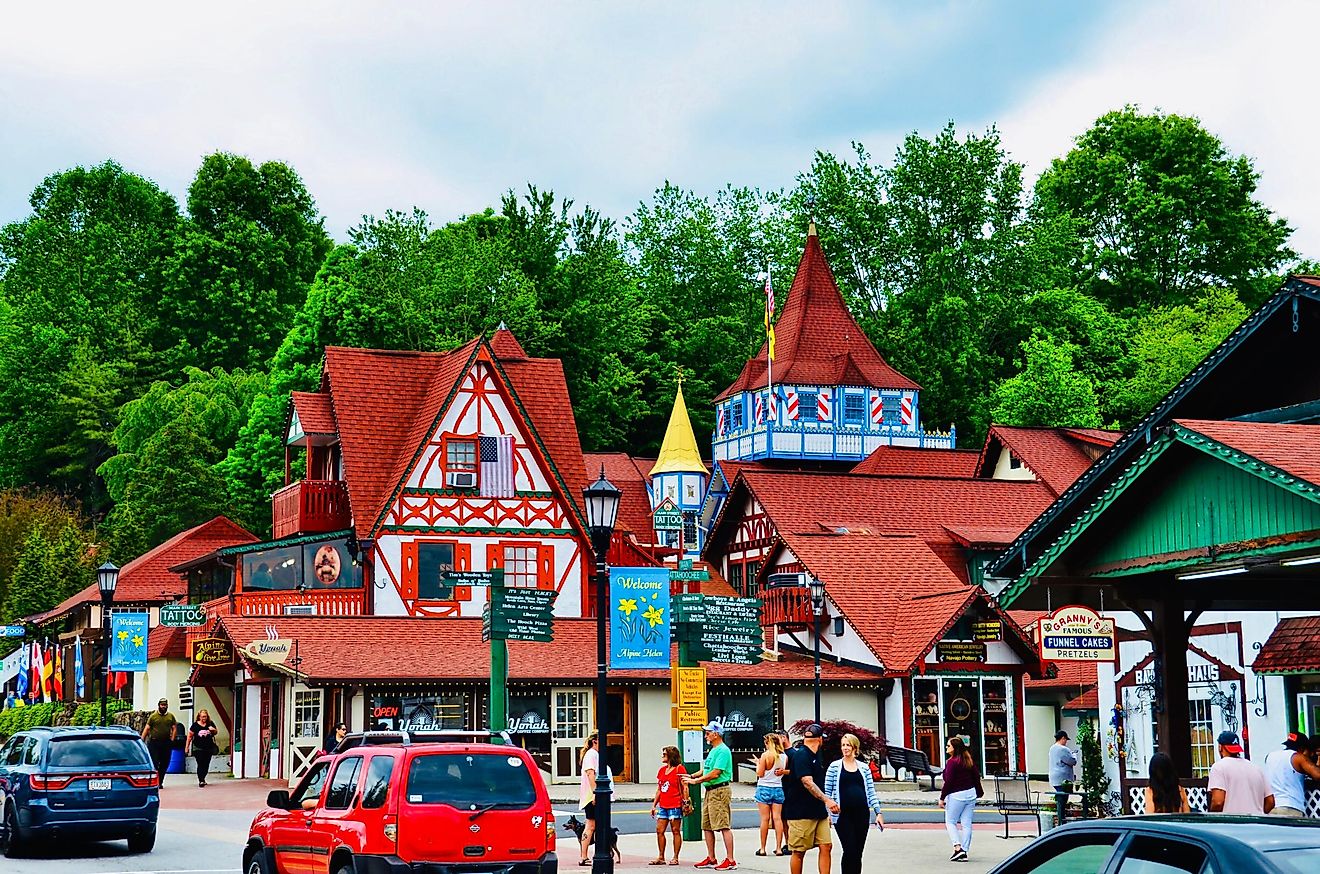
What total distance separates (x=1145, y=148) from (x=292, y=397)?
46184 mm

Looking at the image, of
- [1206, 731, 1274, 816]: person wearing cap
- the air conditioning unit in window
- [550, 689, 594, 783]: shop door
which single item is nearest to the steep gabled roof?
[1206, 731, 1274, 816]: person wearing cap

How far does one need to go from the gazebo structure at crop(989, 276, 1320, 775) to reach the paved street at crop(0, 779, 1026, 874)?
5.08 m

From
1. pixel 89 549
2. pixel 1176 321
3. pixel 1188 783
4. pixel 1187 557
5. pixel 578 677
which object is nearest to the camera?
pixel 1187 557

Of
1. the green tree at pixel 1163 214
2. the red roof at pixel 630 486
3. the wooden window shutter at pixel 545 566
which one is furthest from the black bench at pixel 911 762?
the green tree at pixel 1163 214

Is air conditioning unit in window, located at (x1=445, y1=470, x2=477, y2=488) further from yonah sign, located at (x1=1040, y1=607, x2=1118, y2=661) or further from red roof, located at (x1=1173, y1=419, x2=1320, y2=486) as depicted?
red roof, located at (x1=1173, y1=419, x2=1320, y2=486)

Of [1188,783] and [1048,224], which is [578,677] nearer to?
[1188,783]

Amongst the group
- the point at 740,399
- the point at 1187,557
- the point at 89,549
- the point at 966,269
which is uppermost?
the point at 966,269

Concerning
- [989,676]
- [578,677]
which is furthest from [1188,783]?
[989,676]

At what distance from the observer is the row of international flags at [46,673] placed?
174ft

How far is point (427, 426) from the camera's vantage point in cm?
4647

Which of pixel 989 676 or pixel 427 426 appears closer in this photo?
pixel 989 676

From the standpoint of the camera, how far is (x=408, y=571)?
4522 centimetres

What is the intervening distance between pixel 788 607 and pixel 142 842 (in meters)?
24.7

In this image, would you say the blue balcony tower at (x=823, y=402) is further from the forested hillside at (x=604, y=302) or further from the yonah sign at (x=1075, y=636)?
the yonah sign at (x=1075, y=636)
